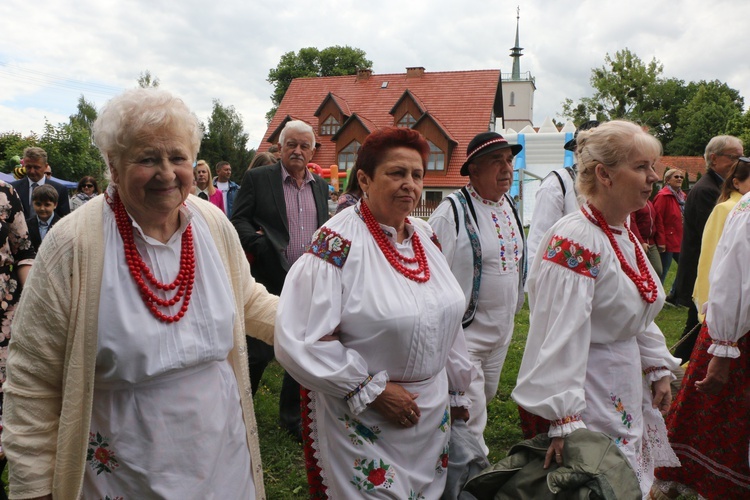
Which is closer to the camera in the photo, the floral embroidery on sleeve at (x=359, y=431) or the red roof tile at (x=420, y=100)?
the floral embroidery on sleeve at (x=359, y=431)

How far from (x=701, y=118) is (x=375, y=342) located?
57.3m

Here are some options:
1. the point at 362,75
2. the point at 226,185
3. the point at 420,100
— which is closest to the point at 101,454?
the point at 226,185

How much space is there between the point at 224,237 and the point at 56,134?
29.3 m

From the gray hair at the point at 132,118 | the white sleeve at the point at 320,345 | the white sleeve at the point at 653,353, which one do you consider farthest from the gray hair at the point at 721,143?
the gray hair at the point at 132,118

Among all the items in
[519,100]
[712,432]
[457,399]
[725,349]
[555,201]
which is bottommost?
[712,432]

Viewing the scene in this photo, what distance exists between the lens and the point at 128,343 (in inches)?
73.3

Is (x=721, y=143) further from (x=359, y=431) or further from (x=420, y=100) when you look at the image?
(x=420, y=100)

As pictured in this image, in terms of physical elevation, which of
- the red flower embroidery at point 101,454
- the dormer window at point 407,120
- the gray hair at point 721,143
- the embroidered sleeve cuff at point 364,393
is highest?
the dormer window at point 407,120

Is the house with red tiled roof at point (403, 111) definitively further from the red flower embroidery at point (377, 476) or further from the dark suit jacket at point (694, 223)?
the red flower embroidery at point (377, 476)

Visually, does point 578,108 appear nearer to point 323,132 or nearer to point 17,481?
point 323,132

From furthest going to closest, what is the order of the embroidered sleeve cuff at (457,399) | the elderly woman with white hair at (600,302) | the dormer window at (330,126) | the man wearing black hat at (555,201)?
the dormer window at (330,126)
the man wearing black hat at (555,201)
the embroidered sleeve cuff at (457,399)
the elderly woman with white hair at (600,302)

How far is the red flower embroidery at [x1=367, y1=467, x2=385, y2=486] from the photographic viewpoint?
7.61 ft

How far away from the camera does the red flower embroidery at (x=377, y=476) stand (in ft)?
7.61

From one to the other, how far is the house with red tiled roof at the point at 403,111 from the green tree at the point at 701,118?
981 inches
